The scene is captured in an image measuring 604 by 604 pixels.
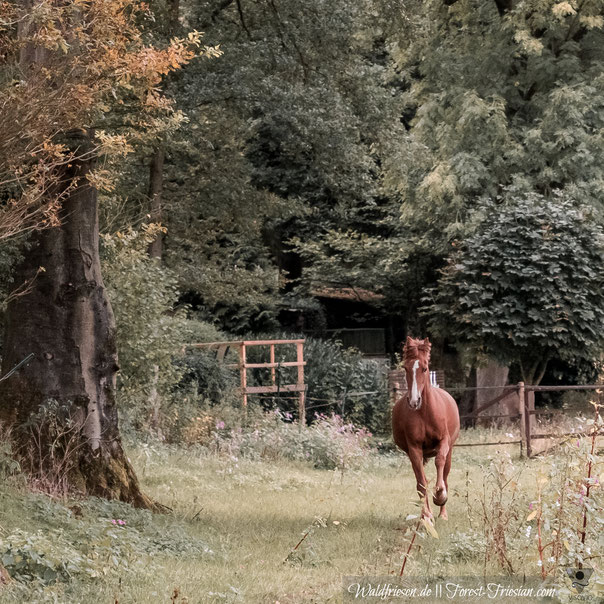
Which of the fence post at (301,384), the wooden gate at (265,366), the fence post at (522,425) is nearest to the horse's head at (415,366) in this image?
the fence post at (522,425)

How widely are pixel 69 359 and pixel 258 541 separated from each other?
117 inches

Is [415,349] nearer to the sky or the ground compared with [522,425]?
nearer to the sky

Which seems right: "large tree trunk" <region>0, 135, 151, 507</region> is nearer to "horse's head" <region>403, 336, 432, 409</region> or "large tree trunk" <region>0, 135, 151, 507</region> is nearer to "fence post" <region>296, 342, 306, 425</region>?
"horse's head" <region>403, 336, 432, 409</region>

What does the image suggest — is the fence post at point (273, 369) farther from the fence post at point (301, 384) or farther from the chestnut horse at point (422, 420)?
the chestnut horse at point (422, 420)

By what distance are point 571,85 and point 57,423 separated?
61.4 ft

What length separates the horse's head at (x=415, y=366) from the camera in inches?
423

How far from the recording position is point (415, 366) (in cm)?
1074

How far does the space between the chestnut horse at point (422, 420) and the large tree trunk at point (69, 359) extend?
126 inches

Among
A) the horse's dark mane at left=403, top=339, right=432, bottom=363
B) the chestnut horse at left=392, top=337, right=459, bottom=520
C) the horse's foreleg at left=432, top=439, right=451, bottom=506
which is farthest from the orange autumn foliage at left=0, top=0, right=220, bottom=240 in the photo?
the horse's foreleg at left=432, top=439, right=451, bottom=506

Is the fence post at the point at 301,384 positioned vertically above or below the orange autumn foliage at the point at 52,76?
below

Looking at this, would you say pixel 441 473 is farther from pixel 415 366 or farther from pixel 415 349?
pixel 415 349

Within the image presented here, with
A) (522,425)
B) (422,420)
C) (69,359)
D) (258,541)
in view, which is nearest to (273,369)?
(522,425)

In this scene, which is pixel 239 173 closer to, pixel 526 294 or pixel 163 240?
pixel 163 240

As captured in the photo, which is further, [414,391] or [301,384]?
[301,384]
